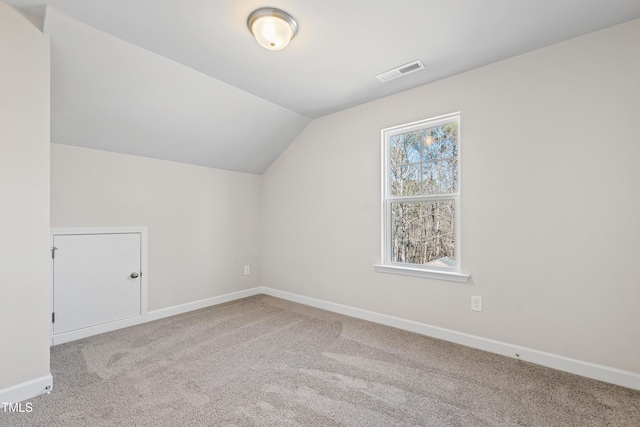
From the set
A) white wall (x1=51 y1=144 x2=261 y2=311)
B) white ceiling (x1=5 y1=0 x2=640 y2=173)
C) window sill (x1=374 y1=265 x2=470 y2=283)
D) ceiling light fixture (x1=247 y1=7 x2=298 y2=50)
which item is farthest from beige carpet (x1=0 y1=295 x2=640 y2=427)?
ceiling light fixture (x1=247 y1=7 x2=298 y2=50)

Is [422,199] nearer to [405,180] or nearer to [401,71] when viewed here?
[405,180]

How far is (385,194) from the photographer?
3230mm

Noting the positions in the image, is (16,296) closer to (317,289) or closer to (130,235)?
(130,235)

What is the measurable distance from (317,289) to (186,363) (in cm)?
178

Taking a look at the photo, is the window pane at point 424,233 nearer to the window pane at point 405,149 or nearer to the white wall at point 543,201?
the white wall at point 543,201

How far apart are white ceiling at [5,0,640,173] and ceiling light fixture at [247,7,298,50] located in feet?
0.15

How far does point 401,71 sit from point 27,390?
3524 millimetres

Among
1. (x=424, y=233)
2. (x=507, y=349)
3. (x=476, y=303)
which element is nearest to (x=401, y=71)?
(x=424, y=233)

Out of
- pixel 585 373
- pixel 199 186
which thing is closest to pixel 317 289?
pixel 199 186

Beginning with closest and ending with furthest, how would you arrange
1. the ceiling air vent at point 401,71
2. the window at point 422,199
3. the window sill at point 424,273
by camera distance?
the ceiling air vent at point 401,71
the window sill at point 424,273
the window at point 422,199

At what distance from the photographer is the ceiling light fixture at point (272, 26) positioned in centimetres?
187

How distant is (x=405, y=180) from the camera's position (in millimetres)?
3146

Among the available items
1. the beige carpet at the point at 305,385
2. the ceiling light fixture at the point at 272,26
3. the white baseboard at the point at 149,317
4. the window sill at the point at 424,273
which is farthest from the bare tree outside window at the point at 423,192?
the white baseboard at the point at 149,317

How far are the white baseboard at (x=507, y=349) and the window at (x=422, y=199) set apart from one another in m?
0.51
